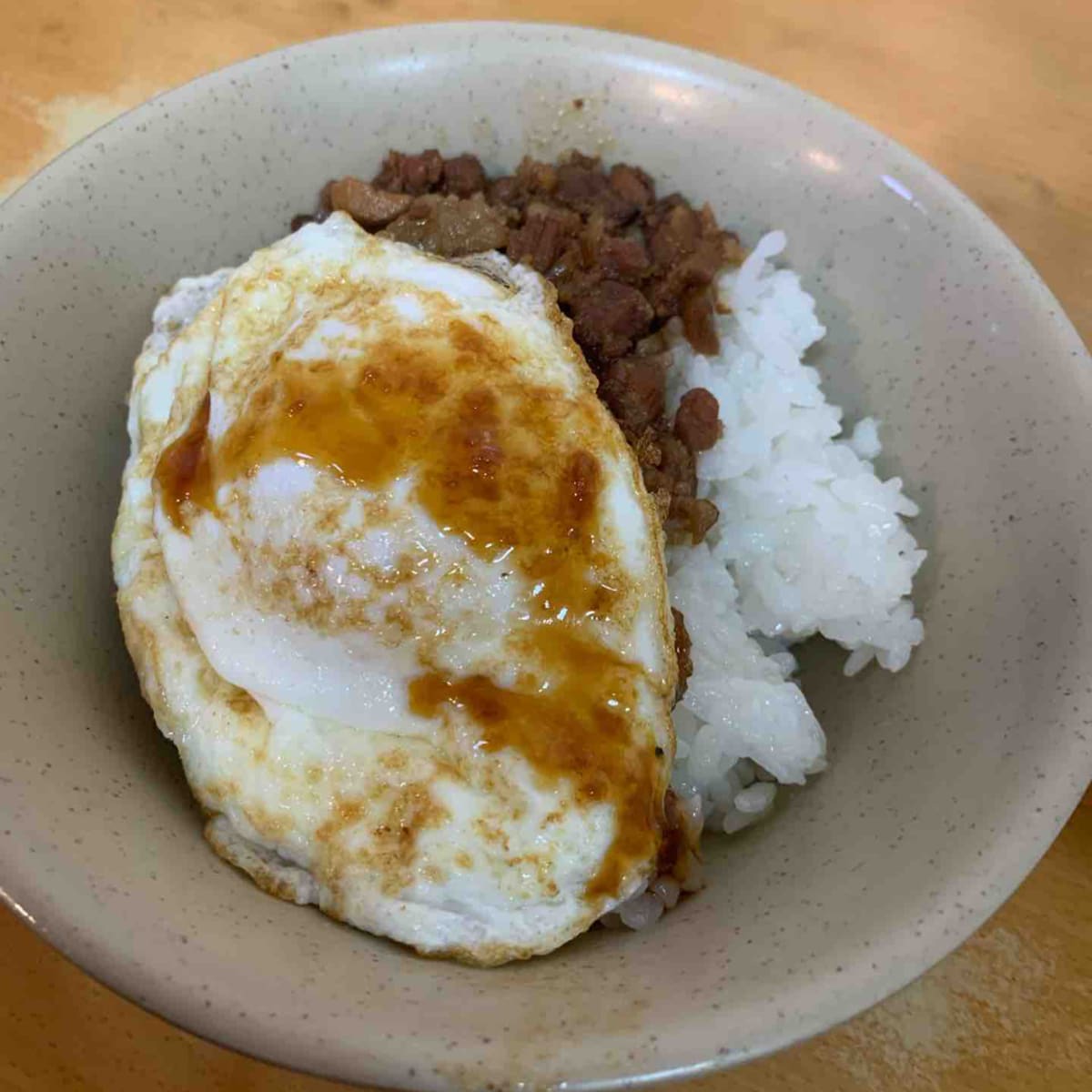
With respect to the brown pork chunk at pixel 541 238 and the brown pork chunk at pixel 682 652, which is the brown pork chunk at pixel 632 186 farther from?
the brown pork chunk at pixel 682 652

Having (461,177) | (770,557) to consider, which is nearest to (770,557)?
(770,557)

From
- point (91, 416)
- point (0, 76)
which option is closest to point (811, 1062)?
point (91, 416)

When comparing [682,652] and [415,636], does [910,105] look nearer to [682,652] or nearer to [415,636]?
[682,652]

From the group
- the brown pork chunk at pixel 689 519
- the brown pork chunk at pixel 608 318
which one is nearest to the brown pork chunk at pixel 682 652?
the brown pork chunk at pixel 689 519

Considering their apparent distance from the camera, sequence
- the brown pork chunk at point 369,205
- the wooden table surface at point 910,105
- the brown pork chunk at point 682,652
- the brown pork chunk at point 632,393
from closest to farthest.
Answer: the wooden table surface at point 910,105
the brown pork chunk at point 682,652
the brown pork chunk at point 632,393
the brown pork chunk at point 369,205

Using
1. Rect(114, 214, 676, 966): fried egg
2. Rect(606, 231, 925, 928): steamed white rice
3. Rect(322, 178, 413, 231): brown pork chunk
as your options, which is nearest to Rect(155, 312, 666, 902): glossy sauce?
Rect(114, 214, 676, 966): fried egg

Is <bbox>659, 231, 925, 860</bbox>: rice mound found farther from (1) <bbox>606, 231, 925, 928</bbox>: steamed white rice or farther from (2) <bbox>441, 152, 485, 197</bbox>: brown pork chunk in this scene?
(2) <bbox>441, 152, 485, 197</bbox>: brown pork chunk
